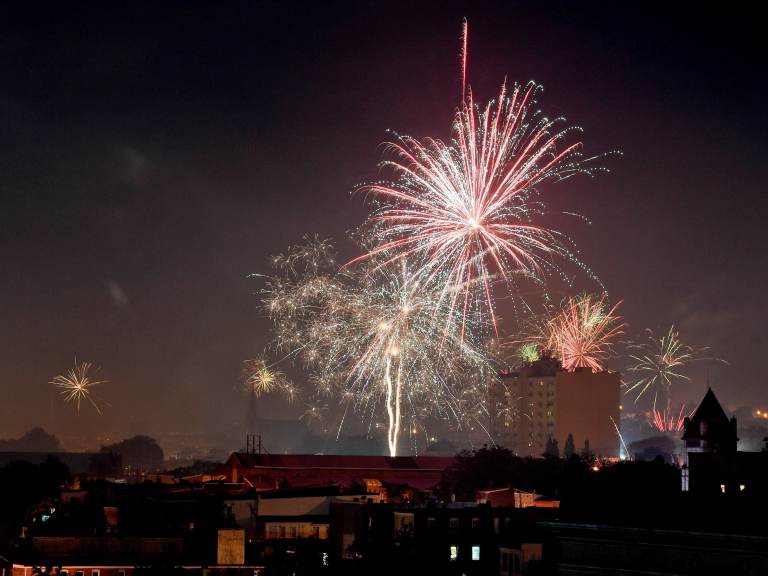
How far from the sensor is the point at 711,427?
294 feet

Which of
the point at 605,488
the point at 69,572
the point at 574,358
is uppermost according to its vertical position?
the point at 574,358

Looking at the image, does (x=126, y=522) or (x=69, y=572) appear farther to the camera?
(x=126, y=522)

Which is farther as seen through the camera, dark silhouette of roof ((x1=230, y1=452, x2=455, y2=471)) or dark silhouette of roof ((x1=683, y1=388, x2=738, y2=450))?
dark silhouette of roof ((x1=230, y1=452, x2=455, y2=471))

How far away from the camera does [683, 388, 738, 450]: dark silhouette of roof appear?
292 ft

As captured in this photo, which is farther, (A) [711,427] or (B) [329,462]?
(B) [329,462]

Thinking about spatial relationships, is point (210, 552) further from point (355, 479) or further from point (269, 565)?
point (355, 479)

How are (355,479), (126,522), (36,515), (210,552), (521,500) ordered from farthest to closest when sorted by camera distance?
(355,479), (36,515), (521,500), (126,522), (210,552)

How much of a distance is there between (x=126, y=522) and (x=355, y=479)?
159 feet

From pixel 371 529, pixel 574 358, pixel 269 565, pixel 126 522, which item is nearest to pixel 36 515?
pixel 126 522

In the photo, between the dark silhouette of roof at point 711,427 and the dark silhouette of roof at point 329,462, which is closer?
the dark silhouette of roof at point 711,427

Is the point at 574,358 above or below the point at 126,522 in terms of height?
above

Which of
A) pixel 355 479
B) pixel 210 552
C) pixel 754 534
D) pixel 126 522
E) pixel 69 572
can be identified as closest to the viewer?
pixel 754 534

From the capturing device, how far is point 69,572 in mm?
57625

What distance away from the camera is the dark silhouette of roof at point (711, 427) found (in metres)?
88.9
